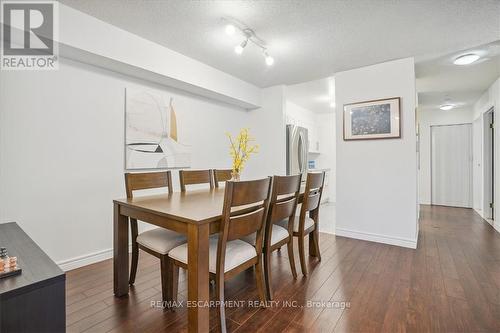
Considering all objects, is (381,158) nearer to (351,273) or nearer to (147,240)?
(351,273)

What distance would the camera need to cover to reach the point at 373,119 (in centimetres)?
317

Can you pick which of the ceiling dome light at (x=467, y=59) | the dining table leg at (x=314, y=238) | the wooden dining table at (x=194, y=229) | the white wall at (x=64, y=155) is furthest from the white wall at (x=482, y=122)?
the white wall at (x=64, y=155)

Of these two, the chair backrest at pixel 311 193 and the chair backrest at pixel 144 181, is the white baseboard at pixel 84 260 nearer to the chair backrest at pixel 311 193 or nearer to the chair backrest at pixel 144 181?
the chair backrest at pixel 144 181

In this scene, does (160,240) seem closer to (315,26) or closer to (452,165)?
(315,26)

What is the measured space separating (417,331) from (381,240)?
1781 mm

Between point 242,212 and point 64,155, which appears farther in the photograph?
point 64,155

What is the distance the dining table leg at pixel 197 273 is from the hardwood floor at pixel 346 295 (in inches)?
10.7

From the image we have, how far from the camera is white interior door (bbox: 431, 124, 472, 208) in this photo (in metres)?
5.41

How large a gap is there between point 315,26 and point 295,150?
7.93ft

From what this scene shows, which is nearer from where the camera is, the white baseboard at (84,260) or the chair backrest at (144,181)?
the chair backrest at (144,181)

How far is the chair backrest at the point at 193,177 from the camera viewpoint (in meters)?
2.47

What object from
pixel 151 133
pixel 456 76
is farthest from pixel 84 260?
pixel 456 76

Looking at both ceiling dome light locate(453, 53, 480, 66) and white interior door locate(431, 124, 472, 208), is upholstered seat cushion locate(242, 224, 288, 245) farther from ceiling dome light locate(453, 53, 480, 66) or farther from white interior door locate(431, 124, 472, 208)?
Answer: white interior door locate(431, 124, 472, 208)

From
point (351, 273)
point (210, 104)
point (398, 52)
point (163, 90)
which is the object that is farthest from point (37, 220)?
point (398, 52)
